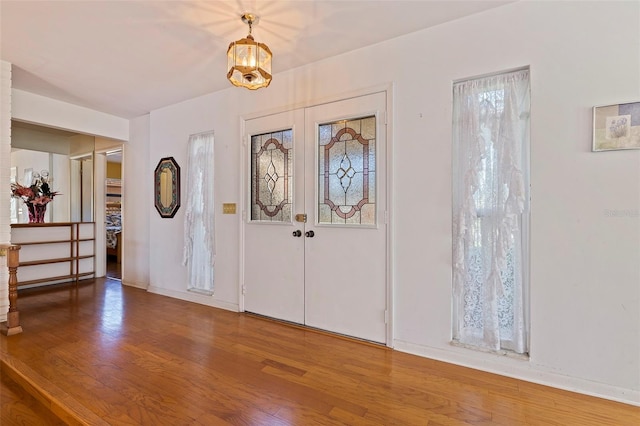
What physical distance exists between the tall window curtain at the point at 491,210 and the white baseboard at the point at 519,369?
9 centimetres

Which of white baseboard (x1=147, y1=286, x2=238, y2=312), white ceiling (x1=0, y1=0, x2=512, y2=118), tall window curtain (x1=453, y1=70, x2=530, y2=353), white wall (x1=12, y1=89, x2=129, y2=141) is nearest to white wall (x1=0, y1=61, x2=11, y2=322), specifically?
white ceiling (x1=0, y1=0, x2=512, y2=118)

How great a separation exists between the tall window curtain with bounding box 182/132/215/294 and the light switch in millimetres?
271

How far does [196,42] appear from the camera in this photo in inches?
102

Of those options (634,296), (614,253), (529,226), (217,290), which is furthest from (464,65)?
(217,290)

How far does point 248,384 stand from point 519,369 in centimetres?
190

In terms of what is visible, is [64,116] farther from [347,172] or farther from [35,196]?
[347,172]

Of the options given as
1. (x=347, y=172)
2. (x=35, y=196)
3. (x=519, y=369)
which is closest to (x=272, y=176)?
(x=347, y=172)

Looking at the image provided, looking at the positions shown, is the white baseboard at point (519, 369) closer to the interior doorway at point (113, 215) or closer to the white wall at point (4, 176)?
the white wall at point (4, 176)

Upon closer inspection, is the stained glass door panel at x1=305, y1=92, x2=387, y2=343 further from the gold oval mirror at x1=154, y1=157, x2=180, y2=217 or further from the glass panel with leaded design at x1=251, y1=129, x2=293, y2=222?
the gold oval mirror at x1=154, y1=157, x2=180, y2=217

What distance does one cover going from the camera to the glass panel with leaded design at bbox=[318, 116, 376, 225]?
2662mm

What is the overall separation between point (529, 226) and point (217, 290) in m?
3.28

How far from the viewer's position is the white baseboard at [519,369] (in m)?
1.83

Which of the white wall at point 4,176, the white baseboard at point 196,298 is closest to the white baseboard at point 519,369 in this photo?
the white baseboard at point 196,298

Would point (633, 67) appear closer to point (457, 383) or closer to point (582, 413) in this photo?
point (582, 413)
